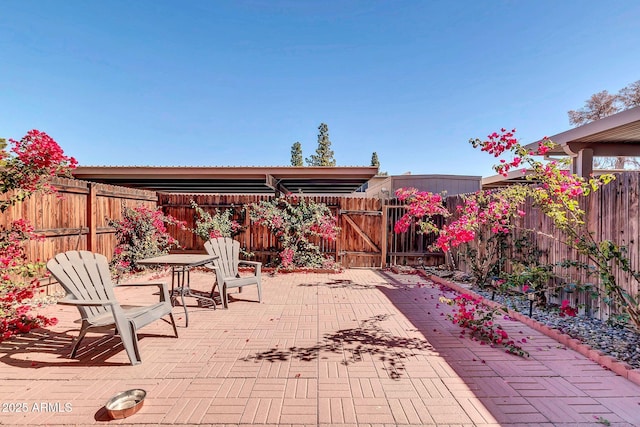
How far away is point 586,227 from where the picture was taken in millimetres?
3670

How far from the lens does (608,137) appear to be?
522cm

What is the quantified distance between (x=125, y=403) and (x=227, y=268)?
2.87 meters

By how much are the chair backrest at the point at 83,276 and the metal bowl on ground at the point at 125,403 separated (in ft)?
3.54

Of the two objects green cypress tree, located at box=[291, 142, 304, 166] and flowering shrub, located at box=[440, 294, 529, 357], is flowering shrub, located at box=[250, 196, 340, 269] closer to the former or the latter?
flowering shrub, located at box=[440, 294, 529, 357]

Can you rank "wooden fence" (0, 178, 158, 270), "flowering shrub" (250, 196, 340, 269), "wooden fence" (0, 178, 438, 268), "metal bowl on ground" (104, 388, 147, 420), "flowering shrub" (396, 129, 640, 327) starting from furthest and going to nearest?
"wooden fence" (0, 178, 438, 268) → "flowering shrub" (250, 196, 340, 269) → "wooden fence" (0, 178, 158, 270) → "flowering shrub" (396, 129, 640, 327) → "metal bowl on ground" (104, 388, 147, 420)

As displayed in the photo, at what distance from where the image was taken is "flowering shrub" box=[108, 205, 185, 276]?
6.25 metres

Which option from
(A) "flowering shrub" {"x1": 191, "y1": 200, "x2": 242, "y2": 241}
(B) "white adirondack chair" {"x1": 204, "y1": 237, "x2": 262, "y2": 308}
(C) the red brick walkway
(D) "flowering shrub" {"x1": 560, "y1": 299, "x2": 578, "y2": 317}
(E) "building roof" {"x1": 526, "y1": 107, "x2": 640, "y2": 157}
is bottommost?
(C) the red brick walkway

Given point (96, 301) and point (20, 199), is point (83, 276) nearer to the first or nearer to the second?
point (96, 301)

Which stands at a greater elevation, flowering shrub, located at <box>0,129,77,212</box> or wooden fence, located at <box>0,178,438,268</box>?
flowering shrub, located at <box>0,129,77,212</box>

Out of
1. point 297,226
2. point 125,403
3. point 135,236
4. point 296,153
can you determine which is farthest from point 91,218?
point 296,153

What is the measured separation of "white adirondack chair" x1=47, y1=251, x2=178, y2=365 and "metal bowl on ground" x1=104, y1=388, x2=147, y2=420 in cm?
61

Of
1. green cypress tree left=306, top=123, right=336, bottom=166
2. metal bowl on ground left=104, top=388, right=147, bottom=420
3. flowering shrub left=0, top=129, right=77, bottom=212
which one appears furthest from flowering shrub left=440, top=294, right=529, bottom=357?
green cypress tree left=306, top=123, right=336, bottom=166

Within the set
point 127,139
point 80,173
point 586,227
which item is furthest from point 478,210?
point 127,139

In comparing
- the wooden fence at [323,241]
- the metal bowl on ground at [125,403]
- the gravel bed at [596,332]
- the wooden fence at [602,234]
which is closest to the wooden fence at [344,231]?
the wooden fence at [323,241]
